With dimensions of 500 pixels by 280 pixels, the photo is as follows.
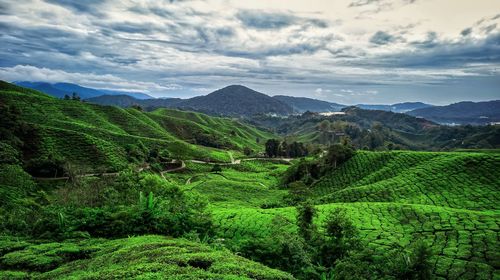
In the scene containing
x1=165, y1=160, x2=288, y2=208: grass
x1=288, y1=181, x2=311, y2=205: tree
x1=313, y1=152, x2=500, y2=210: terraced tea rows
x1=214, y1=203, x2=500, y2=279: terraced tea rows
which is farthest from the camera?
x1=165, y1=160, x2=288, y2=208: grass

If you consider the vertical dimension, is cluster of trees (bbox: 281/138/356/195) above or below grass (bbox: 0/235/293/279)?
below

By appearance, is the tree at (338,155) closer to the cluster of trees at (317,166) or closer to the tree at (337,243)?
the cluster of trees at (317,166)

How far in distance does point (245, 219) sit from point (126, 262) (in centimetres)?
3015

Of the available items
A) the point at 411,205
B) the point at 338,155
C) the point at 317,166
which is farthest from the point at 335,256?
the point at 317,166

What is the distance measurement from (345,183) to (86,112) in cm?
14580

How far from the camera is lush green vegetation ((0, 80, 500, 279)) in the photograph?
25625mm

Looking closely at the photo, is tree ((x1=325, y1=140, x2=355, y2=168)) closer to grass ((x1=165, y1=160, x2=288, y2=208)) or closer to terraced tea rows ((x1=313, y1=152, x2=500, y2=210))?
terraced tea rows ((x1=313, y1=152, x2=500, y2=210))

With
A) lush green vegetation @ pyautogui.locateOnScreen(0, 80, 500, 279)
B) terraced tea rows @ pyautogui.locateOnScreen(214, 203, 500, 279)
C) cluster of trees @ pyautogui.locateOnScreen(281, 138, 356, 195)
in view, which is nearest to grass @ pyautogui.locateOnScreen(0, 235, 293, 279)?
lush green vegetation @ pyautogui.locateOnScreen(0, 80, 500, 279)

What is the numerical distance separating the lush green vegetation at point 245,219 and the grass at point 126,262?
4.8 inches

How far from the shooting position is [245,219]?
51.9 meters

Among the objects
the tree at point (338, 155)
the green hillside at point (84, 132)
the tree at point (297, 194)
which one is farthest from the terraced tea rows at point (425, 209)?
the green hillside at point (84, 132)

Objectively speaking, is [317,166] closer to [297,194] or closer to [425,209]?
[297,194]

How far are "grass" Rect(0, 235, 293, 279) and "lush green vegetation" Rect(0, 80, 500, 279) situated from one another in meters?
0.12

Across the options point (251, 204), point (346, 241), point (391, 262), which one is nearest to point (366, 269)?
point (391, 262)
